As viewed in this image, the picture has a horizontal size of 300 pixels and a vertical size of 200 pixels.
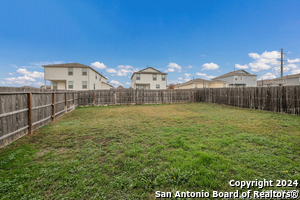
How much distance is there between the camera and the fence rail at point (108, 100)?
403cm

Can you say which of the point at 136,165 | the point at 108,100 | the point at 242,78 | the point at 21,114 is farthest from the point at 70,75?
the point at 242,78

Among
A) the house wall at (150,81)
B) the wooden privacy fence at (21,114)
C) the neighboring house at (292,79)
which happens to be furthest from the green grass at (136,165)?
the neighboring house at (292,79)

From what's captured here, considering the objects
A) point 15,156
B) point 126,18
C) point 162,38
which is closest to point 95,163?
point 15,156

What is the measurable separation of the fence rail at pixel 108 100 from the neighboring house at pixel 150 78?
1161 cm

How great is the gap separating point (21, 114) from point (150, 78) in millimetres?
25788

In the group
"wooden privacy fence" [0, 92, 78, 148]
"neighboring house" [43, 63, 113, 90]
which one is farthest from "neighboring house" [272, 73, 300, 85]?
"wooden privacy fence" [0, 92, 78, 148]

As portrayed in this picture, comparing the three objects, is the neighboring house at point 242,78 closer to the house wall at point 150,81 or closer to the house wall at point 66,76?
the house wall at point 150,81

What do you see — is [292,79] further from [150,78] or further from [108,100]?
[108,100]

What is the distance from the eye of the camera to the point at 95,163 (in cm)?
273

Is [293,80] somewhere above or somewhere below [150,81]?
above

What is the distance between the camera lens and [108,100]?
54.2ft

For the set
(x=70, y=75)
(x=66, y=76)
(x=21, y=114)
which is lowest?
(x=21, y=114)

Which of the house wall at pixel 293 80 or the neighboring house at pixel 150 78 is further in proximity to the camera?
the house wall at pixel 293 80

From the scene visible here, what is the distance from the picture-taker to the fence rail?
4.03 m
